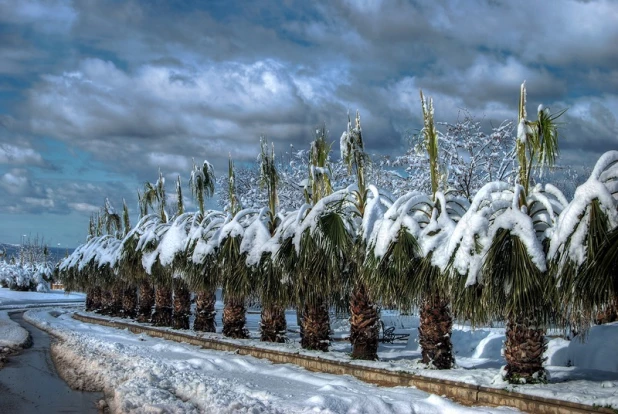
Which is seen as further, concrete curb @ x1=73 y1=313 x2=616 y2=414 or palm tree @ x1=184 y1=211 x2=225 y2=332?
palm tree @ x1=184 y1=211 x2=225 y2=332

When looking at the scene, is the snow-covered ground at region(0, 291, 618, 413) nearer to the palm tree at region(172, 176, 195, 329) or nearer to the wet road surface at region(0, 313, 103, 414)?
the wet road surface at region(0, 313, 103, 414)

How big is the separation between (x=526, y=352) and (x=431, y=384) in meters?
1.81

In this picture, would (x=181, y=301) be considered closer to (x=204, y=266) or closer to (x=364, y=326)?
(x=204, y=266)

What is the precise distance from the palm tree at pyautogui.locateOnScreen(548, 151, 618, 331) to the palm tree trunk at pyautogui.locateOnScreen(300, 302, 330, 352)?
8.40m

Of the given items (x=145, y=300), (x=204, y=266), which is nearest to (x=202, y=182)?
(x=204, y=266)

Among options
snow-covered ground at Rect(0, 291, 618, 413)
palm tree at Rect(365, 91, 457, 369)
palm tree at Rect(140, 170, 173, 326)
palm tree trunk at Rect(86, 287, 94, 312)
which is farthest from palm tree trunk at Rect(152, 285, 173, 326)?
palm tree trunk at Rect(86, 287, 94, 312)

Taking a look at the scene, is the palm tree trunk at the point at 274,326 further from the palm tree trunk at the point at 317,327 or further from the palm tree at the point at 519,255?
the palm tree at the point at 519,255

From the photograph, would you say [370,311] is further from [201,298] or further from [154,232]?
[154,232]

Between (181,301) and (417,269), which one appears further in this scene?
(181,301)

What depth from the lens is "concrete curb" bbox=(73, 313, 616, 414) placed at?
9.06m

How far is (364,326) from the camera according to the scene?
50.6 feet

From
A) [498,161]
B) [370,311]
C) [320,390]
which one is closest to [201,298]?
[370,311]

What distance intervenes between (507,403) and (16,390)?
10.6 meters

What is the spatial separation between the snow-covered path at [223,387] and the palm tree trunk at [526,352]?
170 centimetres
